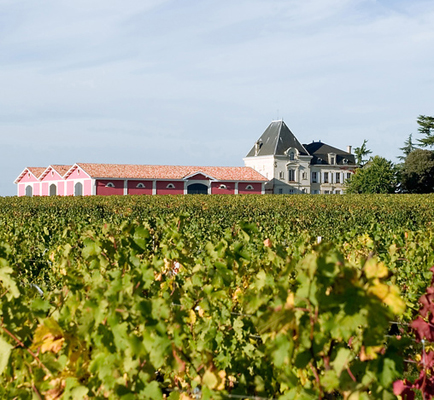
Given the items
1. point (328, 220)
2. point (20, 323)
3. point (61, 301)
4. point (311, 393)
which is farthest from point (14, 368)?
point (328, 220)

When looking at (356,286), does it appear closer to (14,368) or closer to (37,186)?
(14,368)

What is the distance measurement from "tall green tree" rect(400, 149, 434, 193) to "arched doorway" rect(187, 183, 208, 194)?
23651 millimetres

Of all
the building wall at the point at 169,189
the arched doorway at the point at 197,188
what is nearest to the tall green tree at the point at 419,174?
the arched doorway at the point at 197,188

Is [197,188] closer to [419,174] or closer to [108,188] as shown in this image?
[108,188]

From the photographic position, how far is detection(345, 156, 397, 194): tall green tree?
6456 cm

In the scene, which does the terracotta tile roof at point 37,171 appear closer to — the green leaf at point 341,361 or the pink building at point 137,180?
the pink building at point 137,180

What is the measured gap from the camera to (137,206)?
24047 mm

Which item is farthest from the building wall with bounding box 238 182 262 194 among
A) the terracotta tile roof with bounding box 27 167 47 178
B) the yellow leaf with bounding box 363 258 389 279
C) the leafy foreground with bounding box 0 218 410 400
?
the yellow leaf with bounding box 363 258 389 279

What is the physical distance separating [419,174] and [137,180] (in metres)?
32.5

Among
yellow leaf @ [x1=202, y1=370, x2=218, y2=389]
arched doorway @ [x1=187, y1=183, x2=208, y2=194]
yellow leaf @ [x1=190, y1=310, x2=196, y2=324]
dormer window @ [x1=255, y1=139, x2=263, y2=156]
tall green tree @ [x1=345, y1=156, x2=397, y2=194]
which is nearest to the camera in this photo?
yellow leaf @ [x1=202, y1=370, x2=218, y2=389]

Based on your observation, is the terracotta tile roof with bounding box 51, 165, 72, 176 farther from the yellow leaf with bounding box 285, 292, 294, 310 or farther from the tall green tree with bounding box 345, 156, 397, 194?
the yellow leaf with bounding box 285, 292, 294, 310

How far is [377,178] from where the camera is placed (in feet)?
212

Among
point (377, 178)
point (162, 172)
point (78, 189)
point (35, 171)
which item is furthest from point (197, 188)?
point (377, 178)

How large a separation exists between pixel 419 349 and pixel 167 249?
111 inches
